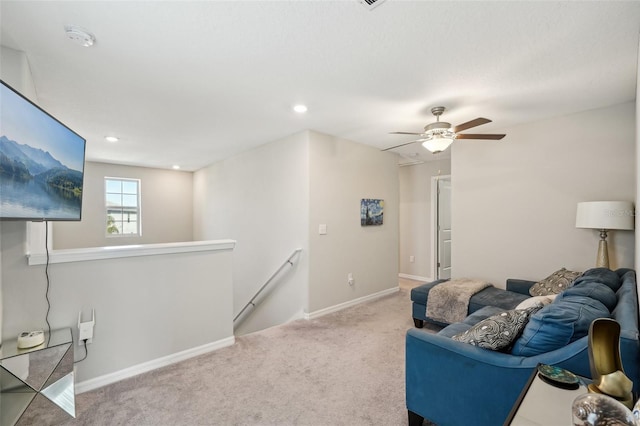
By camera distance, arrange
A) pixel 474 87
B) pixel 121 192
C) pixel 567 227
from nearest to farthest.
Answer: pixel 474 87 < pixel 567 227 < pixel 121 192

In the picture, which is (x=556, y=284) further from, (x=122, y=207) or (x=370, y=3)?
(x=122, y=207)

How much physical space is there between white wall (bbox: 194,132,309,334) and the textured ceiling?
0.82 metres

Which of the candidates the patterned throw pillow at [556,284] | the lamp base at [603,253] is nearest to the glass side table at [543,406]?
the patterned throw pillow at [556,284]

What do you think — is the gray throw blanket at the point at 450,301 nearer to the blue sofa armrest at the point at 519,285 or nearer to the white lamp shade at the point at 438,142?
the blue sofa armrest at the point at 519,285

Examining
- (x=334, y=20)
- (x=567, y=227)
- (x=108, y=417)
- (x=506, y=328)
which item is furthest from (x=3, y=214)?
(x=567, y=227)

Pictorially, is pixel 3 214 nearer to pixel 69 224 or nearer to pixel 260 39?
pixel 260 39

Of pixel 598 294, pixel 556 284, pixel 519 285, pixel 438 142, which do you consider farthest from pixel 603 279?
pixel 438 142

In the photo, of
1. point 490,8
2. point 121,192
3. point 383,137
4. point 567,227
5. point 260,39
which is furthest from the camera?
point 121,192

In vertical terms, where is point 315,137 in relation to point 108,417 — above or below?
above

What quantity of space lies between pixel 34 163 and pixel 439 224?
5.57m

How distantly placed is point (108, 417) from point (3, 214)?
1401 mm

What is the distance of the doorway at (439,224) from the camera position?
5574mm

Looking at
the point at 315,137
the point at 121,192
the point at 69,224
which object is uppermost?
the point at 315,137

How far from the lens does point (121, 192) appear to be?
6.38 metres
